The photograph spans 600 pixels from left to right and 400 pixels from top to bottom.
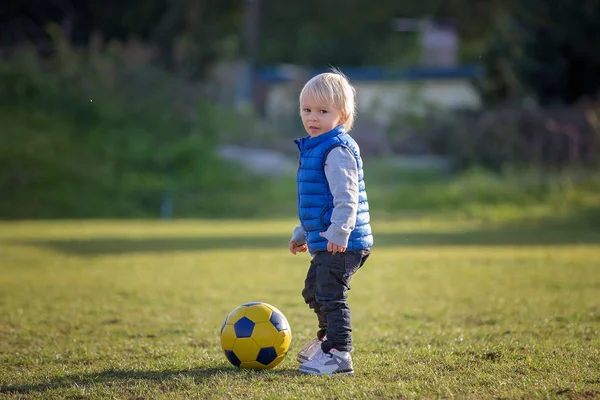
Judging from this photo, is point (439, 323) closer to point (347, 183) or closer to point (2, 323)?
point (347, 183)

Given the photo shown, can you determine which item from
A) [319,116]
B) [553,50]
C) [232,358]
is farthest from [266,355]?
[553,50]

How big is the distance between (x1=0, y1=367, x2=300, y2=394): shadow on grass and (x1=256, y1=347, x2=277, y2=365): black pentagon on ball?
6 centimetres

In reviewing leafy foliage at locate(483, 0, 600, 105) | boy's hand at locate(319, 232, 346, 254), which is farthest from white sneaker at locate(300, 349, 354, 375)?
leafy foliage at locate(483, 0, 600, 105)

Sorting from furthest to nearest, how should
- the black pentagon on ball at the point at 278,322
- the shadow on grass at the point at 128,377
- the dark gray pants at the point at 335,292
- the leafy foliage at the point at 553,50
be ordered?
the leafy foliage at the point at 553,50 → the black pentagon on ball at the point at 278,322 → the dark gray pants at the point at 335,292 → the shadow on grass at the point at 128,377

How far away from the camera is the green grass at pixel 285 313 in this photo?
16.6 feet

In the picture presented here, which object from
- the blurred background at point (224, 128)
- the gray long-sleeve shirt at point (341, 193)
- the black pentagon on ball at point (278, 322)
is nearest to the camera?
the gray long-sleeve shirt at point (341, 193)

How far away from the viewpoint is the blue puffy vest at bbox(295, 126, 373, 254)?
5430mm

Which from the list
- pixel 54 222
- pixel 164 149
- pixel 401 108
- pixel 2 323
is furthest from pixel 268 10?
pixel 2 323

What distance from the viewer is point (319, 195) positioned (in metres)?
5.46

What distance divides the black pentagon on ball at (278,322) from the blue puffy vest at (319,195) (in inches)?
21.1

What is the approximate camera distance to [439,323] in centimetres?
751

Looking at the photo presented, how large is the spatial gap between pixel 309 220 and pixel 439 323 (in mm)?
2495

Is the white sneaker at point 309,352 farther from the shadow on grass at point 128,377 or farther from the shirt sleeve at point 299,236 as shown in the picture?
the shirt sleeve at point 299,236

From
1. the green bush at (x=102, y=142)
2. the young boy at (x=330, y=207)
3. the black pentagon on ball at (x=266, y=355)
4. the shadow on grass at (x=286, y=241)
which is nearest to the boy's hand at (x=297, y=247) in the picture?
the young boy at (x=330, y=207)
